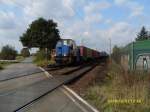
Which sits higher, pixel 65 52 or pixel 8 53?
pixel 8 53

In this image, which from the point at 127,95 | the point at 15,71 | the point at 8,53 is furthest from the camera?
the point at 8,53

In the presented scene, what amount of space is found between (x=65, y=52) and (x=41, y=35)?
43.8 metres

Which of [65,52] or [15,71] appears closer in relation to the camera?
[15,71]

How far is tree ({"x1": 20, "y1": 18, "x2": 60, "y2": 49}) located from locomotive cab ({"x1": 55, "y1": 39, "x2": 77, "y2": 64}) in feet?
129

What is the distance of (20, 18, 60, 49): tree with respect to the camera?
93000 millimetres

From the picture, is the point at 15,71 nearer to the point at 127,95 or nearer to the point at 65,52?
the point at 65,52

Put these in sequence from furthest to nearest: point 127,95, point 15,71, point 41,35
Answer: point 41,35 < point 15,71 < point 127,95

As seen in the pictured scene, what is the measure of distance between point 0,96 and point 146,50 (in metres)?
9.50

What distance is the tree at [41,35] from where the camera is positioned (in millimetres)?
93000

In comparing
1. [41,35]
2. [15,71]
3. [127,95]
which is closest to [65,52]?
[15,71]

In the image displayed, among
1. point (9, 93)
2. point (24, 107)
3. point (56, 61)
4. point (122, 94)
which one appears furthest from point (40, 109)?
point (56, 61)

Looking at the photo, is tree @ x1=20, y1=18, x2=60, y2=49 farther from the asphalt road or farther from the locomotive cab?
the asphalt road

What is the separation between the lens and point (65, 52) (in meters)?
51.7

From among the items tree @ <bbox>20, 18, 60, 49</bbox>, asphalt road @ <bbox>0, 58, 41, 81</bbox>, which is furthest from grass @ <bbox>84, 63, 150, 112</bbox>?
tree @ <bbox>20, 18, 60, 49</bbox>
